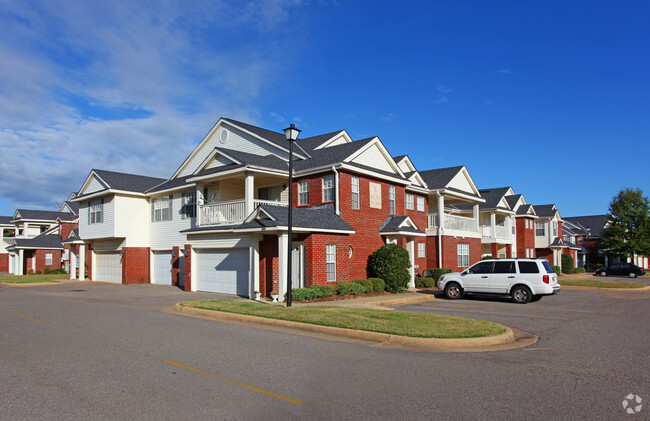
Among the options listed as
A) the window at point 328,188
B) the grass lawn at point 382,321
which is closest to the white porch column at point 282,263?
the grass lawn at point 382,321

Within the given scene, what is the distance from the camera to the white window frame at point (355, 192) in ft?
74.0

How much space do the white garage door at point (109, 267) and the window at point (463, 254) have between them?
22.4 meters

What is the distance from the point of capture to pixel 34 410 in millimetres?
5727

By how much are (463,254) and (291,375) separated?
26181 mm

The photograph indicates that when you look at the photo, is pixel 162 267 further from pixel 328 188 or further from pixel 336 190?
pixel 336 190

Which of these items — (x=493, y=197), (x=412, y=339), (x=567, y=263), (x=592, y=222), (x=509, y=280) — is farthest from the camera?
(x=592, y=222)

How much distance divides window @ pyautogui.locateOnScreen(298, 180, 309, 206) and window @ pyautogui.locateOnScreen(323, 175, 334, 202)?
1.13m

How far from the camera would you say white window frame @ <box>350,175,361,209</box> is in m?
22.6

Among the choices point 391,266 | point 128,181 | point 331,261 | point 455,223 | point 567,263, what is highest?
point 128,181

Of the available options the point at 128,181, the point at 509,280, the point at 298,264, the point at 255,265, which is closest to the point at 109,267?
the point at 128,181

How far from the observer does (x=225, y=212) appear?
2277 centimetres

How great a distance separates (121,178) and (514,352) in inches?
1139

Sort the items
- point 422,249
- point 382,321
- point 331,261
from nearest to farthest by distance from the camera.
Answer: point 382,321 < point 331,261 < point 422,249

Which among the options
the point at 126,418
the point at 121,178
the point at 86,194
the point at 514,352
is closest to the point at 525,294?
the point at 514,352
